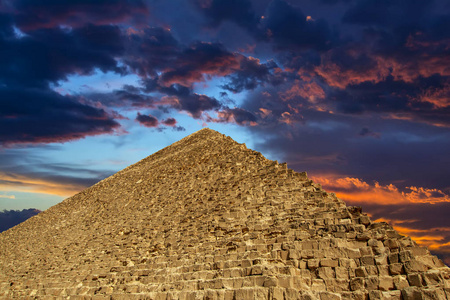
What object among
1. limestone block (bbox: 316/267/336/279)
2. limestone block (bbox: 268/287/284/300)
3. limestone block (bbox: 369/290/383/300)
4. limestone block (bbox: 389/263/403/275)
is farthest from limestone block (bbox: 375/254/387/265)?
limestone block (bbox: 268/287/284/300)

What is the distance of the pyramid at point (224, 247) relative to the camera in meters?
8.59

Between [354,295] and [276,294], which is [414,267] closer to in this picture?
[354,295]

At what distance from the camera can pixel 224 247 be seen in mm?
12141

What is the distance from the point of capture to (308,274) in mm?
9242

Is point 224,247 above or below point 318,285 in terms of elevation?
above

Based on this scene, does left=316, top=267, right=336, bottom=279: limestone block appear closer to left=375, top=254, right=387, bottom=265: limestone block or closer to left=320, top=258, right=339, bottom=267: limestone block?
left=320, top=258, right=339, bottom=267: limestone block

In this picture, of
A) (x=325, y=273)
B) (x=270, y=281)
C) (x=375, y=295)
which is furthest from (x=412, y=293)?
(x=270, y=281)

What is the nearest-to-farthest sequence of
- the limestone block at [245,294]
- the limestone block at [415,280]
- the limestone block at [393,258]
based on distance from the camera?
the limestone block at [415,280]
the limestone block at [393,258]
the limestone block at [245,294]

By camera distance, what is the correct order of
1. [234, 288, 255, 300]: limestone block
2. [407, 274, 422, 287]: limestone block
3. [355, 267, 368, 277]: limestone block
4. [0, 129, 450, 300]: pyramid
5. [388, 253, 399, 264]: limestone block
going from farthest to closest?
[234, 288, 255, 300]: limestone block < [0, 129, 450, 300]: pyramid < [355, 267, 368, 277]: limestone block < [388, 253, 399, 264]: limestone block < [407, 274, 422, 287]: limestone block

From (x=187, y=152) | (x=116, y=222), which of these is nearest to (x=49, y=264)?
(x=116, y=222)

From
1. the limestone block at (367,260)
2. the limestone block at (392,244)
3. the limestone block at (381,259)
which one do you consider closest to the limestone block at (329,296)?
the limestone block at (367,260)

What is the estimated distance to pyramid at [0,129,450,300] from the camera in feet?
28.2

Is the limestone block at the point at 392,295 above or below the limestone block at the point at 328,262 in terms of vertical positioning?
below

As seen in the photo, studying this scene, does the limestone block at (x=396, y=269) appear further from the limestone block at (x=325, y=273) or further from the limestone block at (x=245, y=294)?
the limestone block at (x=245, y=294)
